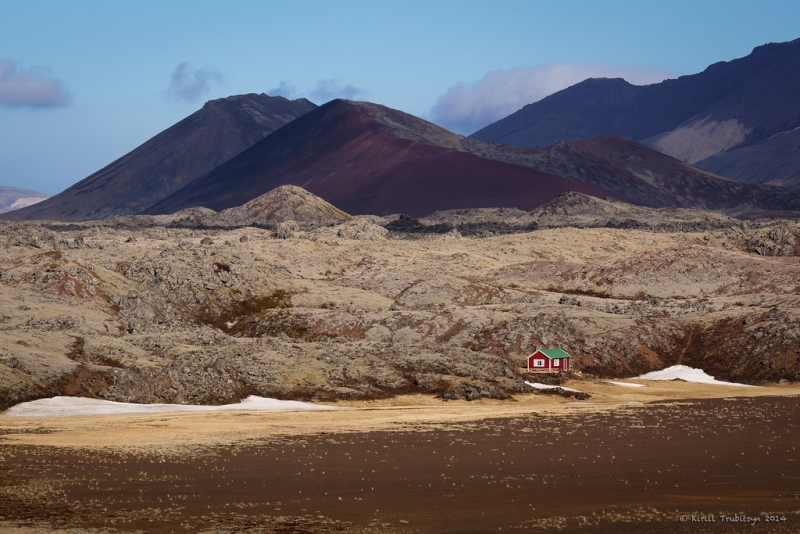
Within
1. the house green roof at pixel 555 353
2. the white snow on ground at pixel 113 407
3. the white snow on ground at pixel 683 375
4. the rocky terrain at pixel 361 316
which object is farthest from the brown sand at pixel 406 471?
the house green roof at pixel 555 353

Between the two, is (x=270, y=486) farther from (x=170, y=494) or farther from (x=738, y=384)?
(x=738, y=384)

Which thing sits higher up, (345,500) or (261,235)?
(261,235)

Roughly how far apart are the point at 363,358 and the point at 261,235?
105 meters

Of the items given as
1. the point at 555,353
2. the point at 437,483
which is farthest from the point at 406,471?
the point at 555,353

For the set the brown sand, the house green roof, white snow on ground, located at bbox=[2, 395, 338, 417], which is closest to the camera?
the brown sand

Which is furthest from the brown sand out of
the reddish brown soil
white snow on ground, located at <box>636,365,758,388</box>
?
white snow on ground, located at <box>636,365,758,388</box>

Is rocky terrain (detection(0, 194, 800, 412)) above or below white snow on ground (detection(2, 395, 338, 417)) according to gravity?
above

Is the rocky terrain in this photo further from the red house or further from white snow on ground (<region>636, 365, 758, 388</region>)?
the red house

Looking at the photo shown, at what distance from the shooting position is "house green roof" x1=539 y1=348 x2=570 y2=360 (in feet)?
297

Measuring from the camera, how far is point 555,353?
9119 centimetres

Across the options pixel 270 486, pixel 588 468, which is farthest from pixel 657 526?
pixel 270 486

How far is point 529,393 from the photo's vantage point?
79.6 m

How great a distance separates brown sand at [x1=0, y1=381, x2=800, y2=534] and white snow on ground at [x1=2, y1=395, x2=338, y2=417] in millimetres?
3958

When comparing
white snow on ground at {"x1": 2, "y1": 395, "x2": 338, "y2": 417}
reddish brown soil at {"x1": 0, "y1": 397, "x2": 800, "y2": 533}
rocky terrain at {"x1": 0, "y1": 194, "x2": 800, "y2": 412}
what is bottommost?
reddish brown soil at {"x1": 0, "y1": 397, "x2": 800, "y2": 533}
